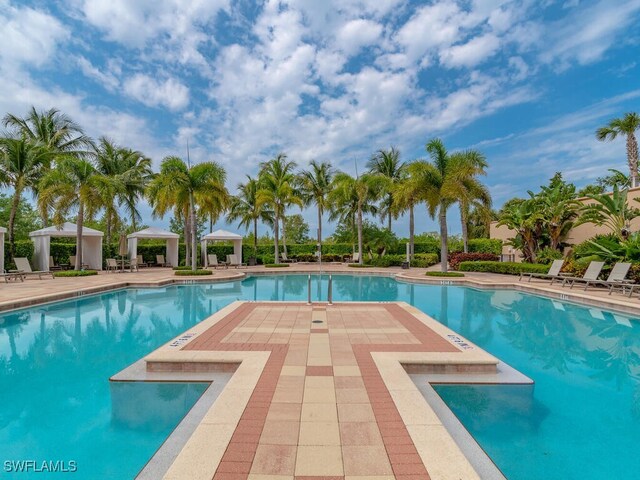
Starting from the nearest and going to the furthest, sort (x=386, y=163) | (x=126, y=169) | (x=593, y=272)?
(x=593, y=272) → (x=126, y=169) → (x=386, y=163)

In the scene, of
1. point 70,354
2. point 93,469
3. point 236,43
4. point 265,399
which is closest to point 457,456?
point 265,399

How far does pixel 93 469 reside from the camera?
2840 millimetres

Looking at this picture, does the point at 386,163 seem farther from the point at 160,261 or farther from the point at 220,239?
the point at 160,261

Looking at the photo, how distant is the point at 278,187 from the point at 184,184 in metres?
7.54

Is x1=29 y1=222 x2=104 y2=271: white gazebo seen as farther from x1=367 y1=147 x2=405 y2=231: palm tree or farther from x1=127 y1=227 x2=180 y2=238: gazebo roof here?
x1=367 y1=147 x2=405 y2=231: palm tree

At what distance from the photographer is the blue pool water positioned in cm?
309

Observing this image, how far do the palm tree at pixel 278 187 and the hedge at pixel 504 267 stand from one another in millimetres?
11478

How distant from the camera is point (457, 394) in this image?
13.6ft

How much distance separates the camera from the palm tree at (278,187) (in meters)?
23.7

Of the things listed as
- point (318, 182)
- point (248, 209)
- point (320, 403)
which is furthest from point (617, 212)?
point (248, 209)

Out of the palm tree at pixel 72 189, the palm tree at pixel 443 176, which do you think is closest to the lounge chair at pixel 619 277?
the palm tree at pixel 443 176

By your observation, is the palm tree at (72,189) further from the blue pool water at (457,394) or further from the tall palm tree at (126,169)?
the blue pool water at (457,394)

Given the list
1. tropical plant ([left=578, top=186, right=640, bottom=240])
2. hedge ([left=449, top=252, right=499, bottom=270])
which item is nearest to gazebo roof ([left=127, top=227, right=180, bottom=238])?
hedge ([left=449, top=252, right=499, bottom=270])

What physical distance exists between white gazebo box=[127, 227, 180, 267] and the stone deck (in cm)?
1816
